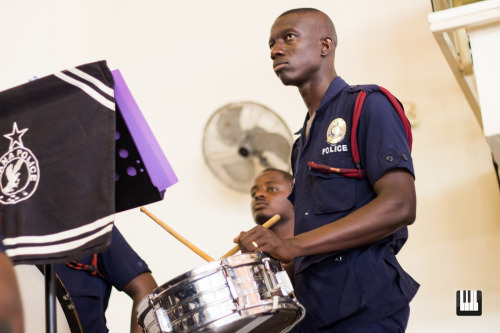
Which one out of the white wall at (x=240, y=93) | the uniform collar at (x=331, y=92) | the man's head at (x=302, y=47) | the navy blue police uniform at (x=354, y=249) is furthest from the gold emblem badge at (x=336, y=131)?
the white wall at (x=240, y=93)

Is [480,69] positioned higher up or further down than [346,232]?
higher up

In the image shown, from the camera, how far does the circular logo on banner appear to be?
7.12 ft

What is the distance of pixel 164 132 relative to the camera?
5.76 meters

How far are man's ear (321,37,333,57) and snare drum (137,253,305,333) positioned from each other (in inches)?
39.7

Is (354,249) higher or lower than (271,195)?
lower

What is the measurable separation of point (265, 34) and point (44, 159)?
3.59 m

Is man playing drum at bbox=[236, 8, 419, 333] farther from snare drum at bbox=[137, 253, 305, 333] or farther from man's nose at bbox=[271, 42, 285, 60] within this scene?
man's nose at bbox=[271, 42, 285, 60]

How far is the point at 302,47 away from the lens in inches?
119

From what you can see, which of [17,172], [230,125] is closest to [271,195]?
[230,125]

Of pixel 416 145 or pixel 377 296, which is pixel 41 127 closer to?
pixel 377 296

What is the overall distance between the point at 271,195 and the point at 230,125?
880 mm

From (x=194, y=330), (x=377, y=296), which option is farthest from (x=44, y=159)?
(x=377, y=296)

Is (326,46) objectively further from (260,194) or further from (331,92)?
(260,194)

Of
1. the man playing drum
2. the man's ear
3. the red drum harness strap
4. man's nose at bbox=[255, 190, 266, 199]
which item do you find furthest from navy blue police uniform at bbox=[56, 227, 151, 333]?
man's nose at bbox=[255, 190, 266, 199]
